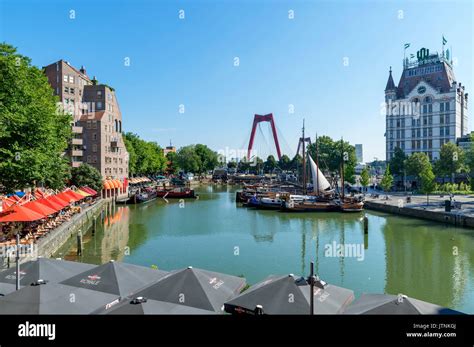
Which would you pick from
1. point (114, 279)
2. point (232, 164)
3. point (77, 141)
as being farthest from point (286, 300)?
point (232, 164)

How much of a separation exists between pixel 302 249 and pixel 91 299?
1892 centimetres

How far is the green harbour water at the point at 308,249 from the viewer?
719 inches

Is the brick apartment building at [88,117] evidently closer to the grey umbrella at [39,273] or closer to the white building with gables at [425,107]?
the grey umbrella at [39,273]

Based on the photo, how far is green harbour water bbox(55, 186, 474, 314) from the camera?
719 inches

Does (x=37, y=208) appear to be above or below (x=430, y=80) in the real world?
below

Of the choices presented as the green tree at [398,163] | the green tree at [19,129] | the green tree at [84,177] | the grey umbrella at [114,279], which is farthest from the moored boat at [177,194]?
the grey umbrella at [114,279]

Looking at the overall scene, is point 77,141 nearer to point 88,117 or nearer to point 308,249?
point 88,117

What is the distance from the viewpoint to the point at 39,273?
11273 millimetres

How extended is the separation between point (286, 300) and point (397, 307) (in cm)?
268

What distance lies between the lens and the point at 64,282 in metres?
10.9

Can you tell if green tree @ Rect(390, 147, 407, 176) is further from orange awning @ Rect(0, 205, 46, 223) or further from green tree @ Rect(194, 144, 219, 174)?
green tree @ Rect(194, 144, 219, 174)

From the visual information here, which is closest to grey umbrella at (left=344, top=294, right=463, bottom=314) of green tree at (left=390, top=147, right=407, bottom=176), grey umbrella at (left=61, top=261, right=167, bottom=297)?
grey umbrella at (left=61, top=261, right=167, bottom=297)

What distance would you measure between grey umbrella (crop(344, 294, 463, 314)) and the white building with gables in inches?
2927

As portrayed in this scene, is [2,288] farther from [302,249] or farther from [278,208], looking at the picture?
[278,208]
